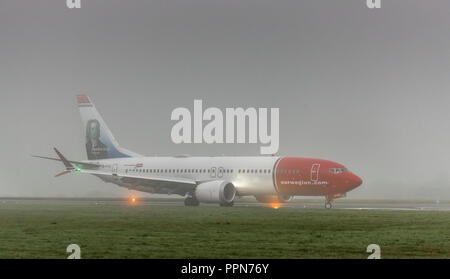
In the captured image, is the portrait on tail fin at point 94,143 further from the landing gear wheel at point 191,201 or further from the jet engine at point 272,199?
the jet engine at point 272,199

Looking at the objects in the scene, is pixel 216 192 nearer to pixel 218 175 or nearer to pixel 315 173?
pixel 218 175

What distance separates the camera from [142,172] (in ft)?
238

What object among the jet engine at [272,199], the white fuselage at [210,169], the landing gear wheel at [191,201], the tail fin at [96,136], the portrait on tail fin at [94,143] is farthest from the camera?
the portrait on tail fin at [94,143]

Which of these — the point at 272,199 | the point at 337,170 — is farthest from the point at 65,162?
the point at 337,170

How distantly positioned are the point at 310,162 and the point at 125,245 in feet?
119

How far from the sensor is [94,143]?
8000 centimetres

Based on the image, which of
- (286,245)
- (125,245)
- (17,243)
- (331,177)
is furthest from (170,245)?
(331,177)

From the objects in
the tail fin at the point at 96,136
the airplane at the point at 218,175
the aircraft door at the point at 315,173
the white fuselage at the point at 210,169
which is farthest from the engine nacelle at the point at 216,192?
the tail fin at the point at 96,136

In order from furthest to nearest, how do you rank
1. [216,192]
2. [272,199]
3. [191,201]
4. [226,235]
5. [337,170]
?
[272,199]
[191,201]
[216,192]
[337,170]
[226,235]

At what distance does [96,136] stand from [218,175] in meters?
18.7

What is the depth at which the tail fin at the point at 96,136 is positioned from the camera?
3081 inches

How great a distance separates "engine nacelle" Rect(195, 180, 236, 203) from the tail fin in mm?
13554

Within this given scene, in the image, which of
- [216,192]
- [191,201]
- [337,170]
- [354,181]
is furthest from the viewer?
[191,201]
